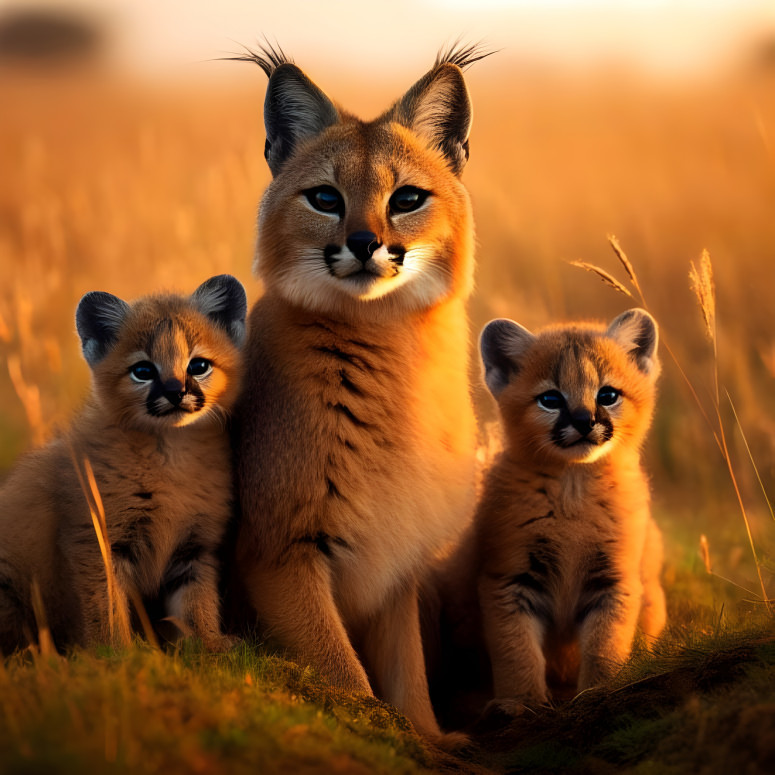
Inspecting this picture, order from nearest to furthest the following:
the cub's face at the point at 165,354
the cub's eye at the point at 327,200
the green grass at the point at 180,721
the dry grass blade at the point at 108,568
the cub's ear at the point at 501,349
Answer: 1. the green grass at the point at 180,721
2. the dry grass blade at the point at 108,568
3. the cub's face at the point at 165,354
4. the cub's eye at the point at 327,200
5. the cub's ear at the point at 501,349

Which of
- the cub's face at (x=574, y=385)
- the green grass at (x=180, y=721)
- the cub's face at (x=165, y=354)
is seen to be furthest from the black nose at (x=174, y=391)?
the cub's face at (x=574, y=385)

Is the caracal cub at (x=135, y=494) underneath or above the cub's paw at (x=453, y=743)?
above

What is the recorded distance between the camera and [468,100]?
17.8ft

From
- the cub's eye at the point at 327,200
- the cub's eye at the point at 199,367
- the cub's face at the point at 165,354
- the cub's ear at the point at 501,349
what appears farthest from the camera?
the cub's ear at the point at 501,349

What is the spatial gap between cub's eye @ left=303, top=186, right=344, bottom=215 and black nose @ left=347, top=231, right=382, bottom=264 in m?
0.37

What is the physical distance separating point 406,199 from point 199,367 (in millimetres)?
1405

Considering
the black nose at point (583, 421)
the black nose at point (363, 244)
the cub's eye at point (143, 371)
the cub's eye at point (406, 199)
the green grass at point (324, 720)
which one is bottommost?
the green grass at point (324, 720)

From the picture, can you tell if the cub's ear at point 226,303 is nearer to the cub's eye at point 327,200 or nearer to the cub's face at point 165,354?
the cub's face at point 165,354

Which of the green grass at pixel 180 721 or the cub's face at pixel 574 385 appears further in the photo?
the cub's face at pixel 574 385

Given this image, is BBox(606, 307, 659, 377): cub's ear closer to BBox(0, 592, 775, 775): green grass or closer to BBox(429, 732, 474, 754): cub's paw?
BBox(0, 592, 775, 775): green grass

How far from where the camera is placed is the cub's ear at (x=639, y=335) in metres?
5.73

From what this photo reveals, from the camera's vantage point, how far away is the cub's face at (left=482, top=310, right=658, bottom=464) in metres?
5.24

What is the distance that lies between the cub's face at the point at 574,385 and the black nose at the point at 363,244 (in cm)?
142

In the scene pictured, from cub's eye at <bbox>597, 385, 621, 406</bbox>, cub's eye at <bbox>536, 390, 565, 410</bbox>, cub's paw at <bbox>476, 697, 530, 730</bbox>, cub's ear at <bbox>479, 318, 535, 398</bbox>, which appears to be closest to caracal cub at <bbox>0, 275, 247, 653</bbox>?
cub's paw at <bbox>476, 697, 530, 730</bbox>
